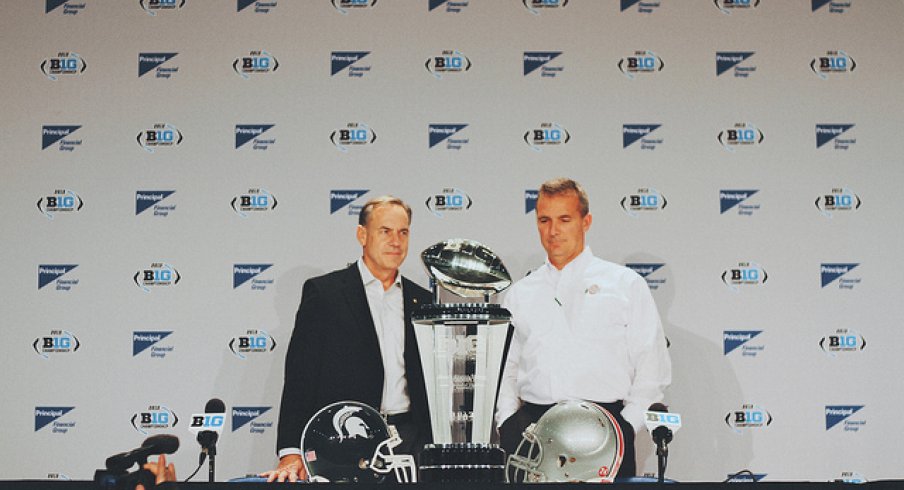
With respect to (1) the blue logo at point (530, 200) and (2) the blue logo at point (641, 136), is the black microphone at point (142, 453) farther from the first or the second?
(2) the blue logo at point (641, 136)

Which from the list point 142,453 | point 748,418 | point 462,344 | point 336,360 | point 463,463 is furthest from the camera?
point 748,418

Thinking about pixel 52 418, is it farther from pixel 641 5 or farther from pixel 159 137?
pixel 641 5

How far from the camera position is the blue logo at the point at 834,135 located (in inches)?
180

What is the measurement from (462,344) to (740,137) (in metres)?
2.62

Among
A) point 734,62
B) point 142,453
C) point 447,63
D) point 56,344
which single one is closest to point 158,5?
point 447,63

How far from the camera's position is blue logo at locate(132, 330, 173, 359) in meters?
4.49

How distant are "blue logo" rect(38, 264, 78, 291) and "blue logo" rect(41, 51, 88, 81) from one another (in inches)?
34.7

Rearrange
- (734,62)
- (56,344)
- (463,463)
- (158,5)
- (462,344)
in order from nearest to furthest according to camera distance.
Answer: (463,463), (462,344), (56,344), (734,62), (158,5)

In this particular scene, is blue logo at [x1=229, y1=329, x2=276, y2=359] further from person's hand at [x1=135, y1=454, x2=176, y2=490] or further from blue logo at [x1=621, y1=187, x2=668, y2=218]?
person's hand at [x1=135, y1=454, x2=176, y2=490]

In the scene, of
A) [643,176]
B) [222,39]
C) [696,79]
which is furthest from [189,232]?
[696,79]

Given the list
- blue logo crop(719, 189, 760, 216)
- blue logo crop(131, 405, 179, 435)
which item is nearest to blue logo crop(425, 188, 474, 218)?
blue logo crop(719, 189, 760, 216)

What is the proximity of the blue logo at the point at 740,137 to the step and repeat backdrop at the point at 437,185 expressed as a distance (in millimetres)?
13

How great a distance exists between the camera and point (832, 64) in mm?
4621

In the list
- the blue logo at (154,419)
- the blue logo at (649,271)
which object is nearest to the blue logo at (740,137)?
the blue logo at (649,271)
